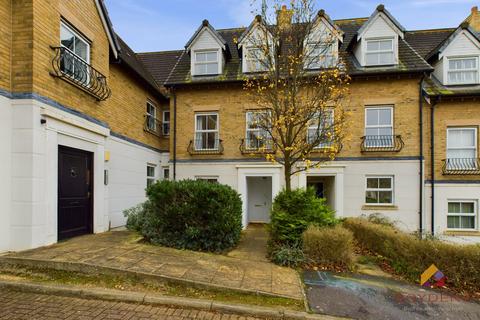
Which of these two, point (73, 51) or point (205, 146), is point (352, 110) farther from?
point (73, 51)

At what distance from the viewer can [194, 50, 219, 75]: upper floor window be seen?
13.1m

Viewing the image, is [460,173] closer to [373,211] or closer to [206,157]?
[373,211]

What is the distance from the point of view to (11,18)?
249 inches

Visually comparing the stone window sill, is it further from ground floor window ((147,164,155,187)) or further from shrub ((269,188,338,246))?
ground floor window ((147,164,155,187))

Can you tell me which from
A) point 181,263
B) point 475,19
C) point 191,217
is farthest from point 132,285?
point 475,19

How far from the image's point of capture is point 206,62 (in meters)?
13.1

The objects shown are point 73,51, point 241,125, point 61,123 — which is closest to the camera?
point 61,123

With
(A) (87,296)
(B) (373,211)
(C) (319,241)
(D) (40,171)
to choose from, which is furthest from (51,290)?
(B) (373,211)

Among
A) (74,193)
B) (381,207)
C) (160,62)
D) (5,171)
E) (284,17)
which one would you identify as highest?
(160,62)

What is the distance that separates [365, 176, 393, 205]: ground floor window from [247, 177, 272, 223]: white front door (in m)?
4.57

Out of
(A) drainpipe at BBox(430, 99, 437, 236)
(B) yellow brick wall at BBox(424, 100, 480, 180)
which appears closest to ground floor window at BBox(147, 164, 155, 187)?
(B) yellow brick wall at BBox(424, 100, 480, 180)

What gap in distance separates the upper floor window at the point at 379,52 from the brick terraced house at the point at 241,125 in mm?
56

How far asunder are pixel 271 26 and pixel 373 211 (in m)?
8.50

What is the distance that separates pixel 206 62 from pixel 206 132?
10.6 feet
